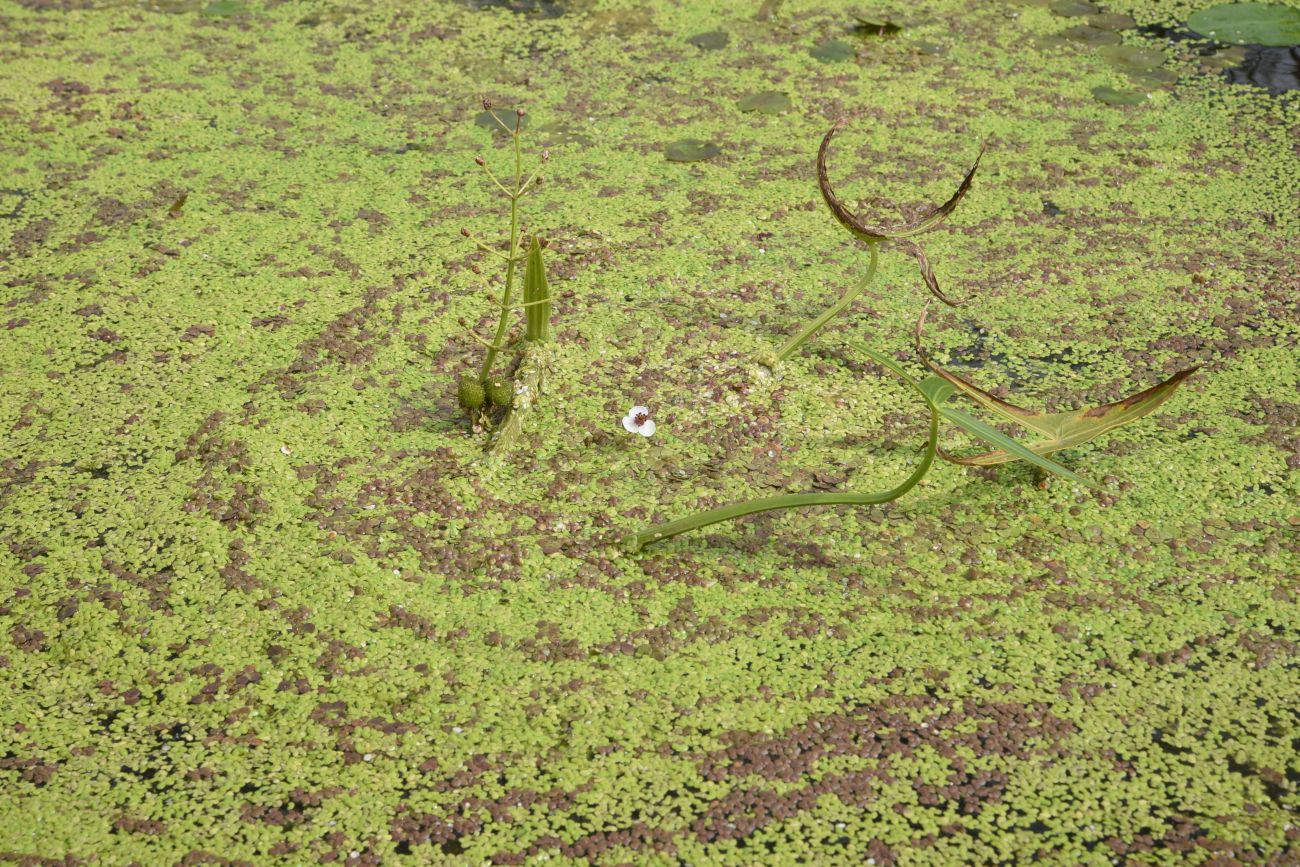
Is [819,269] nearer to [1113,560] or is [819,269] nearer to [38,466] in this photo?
[1113,560]

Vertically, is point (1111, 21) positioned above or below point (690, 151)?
above

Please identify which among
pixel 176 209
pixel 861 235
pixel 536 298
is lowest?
pixel 176 209

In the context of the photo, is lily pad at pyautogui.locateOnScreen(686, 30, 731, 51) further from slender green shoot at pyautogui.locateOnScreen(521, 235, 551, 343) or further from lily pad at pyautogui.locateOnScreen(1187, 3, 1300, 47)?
slender green shoot at pyautogui.locateOnScreen(521, 235, 551, 343)

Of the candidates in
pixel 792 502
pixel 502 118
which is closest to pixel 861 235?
pixel 792 502

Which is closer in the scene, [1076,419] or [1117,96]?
[1076,419]

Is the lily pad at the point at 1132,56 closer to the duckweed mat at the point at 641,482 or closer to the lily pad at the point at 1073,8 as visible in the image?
the duckweed mat at the point at 641,482

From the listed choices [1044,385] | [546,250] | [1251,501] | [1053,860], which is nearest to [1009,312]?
[1044,385]

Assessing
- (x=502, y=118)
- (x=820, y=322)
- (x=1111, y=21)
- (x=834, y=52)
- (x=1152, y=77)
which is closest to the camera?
(x=820, y=322)

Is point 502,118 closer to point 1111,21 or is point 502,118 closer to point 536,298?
point 536,298
